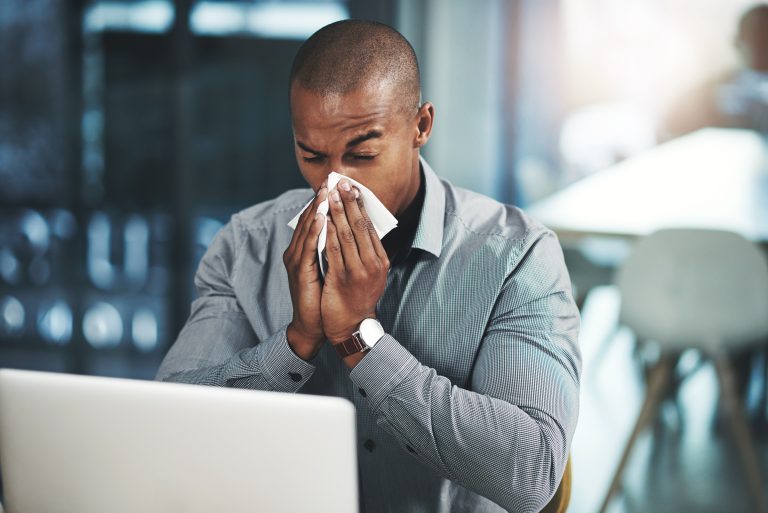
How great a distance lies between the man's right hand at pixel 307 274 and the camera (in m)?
1.28

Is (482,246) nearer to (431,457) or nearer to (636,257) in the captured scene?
(431,457)

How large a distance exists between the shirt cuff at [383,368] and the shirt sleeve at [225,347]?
112 mm

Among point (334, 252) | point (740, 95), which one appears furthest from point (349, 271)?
point (740, 95)

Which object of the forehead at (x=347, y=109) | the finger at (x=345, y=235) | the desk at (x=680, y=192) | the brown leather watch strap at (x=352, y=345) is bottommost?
the desk at (x=680, y=192)

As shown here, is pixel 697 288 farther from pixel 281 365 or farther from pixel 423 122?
pixel 281 365

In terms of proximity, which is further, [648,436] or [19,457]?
[648,436]

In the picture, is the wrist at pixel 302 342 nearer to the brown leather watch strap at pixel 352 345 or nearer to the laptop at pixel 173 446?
the brown leather watch strap at pixel 352 345

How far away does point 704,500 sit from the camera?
289 cm

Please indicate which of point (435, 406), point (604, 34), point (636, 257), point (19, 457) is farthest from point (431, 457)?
point (604, 34)

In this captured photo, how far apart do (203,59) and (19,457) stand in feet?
8.91

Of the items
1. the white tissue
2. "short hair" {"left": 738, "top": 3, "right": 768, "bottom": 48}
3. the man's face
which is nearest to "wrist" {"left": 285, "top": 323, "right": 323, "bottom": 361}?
the white tissue

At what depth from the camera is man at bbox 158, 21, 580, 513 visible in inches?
50.2

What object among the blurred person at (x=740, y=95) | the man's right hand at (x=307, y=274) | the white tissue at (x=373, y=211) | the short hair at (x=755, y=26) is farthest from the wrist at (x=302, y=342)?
the short hair at (x=755, y=26)

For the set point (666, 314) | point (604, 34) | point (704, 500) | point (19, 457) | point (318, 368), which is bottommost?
point (704, 500)
